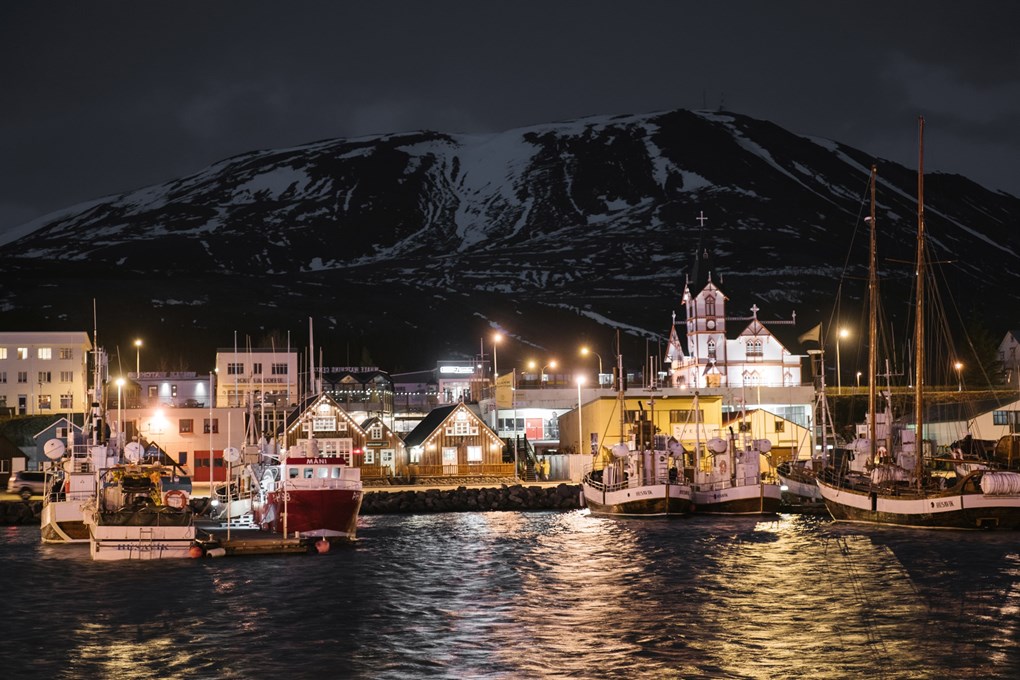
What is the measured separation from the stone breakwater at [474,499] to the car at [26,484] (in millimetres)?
22624

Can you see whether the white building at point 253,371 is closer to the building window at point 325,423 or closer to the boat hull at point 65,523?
the building window at point 325,423

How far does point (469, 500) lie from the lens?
267 ft

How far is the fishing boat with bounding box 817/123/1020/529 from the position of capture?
59719 mm

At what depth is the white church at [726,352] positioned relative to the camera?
147750 millimetres

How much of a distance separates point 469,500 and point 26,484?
30214 millimetres

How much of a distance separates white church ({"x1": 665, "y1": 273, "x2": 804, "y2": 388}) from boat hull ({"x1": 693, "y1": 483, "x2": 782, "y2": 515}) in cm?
6976

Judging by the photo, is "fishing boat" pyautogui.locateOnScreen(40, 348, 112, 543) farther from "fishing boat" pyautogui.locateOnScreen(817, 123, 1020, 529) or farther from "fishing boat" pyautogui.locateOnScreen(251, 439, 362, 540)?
"fishing boat" pyautogui.locateOnScreen(817, 123, 1020, 529)

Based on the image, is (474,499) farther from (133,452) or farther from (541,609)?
(541,609)

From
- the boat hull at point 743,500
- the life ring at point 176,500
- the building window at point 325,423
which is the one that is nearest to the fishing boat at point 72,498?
Answer: the life ring at point 176,500

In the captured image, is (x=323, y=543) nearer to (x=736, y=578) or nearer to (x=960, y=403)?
(x=736, y=578)

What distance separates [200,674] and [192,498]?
1845 inches

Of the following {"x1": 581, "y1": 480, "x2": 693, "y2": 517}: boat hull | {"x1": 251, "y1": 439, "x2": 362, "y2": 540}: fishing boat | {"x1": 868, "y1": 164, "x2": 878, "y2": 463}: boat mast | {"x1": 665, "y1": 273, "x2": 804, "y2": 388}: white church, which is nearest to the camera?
{"x1": 251, "y1": 439, "x2": 362, "y2": 540}: fishing boat

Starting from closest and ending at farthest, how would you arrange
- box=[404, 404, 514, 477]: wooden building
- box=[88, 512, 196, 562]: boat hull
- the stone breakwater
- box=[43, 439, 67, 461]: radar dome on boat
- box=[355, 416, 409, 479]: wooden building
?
box=[88, 512, 196, 562]: boat hull < box=[43, 439, 67, 461]: radar dome on boat < the stone breakwater < box=[404, 404, 514, 477]: wooden building < box=[355, 416, 409, 479]: wooden building

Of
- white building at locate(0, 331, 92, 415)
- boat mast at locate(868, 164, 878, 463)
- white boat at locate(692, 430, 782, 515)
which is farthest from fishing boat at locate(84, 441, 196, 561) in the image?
white building at locate(0, 331, 92, 415)
